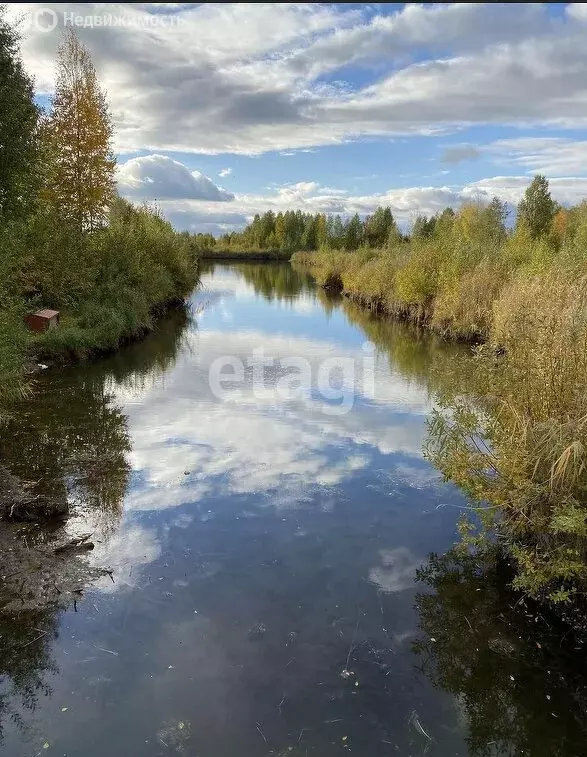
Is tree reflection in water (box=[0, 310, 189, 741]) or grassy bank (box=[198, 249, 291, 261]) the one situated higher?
grassy bank (box=[198, 249, 291, 261])

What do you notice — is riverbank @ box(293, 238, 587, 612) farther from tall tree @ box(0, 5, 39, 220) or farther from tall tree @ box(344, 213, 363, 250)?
tall tree @ box(344, 213, 363, 250)

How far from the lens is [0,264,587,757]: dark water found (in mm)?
4902

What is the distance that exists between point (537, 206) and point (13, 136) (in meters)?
50.3

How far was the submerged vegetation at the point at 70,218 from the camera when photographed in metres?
15.7

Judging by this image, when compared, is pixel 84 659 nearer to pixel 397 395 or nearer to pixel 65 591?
pixel 65 591

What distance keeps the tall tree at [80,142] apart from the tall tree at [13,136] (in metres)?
5.72

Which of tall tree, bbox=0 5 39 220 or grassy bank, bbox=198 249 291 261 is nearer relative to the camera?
tall tree, bbox=0 5 39 220

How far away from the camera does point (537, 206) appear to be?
53938mm

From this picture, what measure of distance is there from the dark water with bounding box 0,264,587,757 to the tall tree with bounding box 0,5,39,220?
21.6 ft

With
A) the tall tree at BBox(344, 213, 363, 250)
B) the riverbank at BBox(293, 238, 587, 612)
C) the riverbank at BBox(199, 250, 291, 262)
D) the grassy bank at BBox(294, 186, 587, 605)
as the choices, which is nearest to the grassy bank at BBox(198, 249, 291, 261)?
the riverbank at BBox(199, 250, 291, 262)

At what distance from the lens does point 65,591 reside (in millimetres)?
6441

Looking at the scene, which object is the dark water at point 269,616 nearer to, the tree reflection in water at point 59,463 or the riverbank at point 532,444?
the tree reflection in water at point 59,463

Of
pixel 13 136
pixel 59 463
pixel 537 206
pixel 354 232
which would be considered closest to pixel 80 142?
pixel 13 136

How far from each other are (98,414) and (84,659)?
26.5 feet
